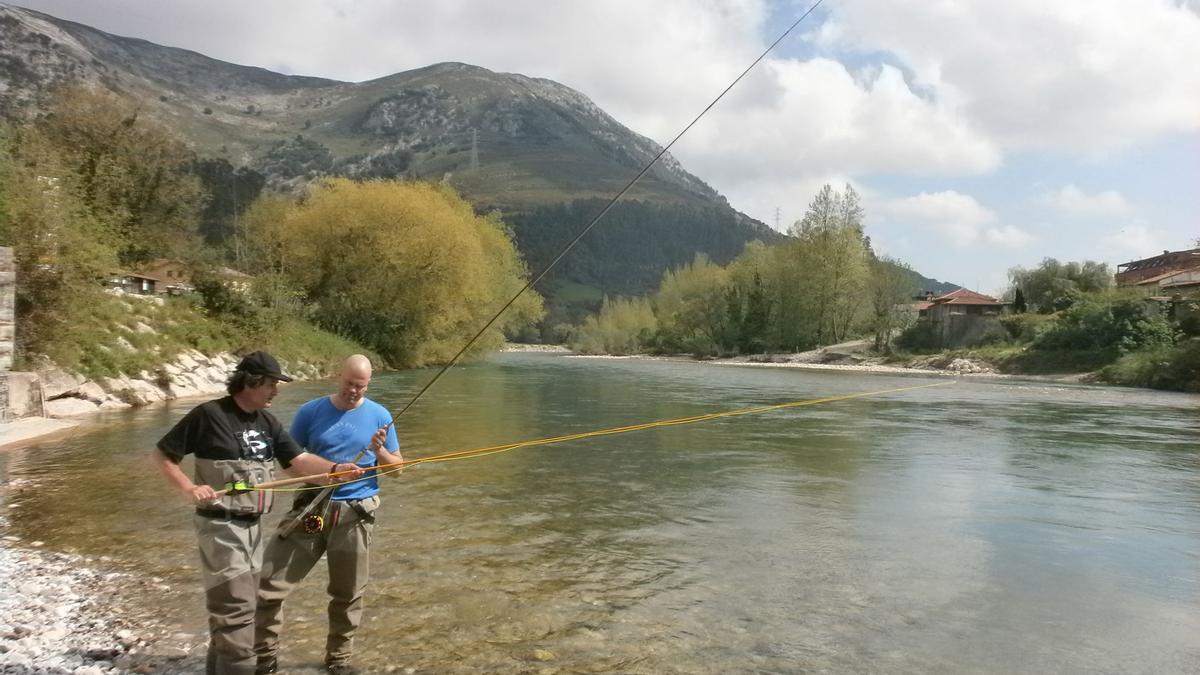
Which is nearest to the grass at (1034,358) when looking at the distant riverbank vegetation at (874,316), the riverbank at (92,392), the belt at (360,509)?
the distant riverbank vegetation at (874,316)

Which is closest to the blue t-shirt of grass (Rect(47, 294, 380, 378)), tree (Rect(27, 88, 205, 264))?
grass (Rect(47, 294, 380, 378))

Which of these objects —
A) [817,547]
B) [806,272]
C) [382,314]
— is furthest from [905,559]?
[806,272]

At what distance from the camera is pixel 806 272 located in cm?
8531

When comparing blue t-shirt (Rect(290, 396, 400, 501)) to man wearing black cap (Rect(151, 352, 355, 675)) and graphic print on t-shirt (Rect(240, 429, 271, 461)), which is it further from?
man wearing black cap (Rect(151, 352, 355, 675))

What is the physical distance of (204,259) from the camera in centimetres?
3750

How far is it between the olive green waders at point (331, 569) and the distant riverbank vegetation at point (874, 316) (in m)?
46.6

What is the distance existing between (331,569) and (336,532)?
240 mm

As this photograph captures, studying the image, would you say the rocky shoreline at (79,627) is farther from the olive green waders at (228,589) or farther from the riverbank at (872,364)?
the riverbank at (872,364)

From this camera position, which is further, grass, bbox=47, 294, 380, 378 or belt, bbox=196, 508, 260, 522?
grass, bbox=47, 294, 380, 378

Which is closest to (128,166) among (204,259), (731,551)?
(204,259)

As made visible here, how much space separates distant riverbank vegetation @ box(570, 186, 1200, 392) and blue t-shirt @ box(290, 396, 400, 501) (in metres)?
46.4

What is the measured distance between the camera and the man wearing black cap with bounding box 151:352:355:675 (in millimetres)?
4488

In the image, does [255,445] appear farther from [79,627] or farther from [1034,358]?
[1034,358]

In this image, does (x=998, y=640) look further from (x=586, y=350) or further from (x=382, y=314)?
(x=586, y=350)
